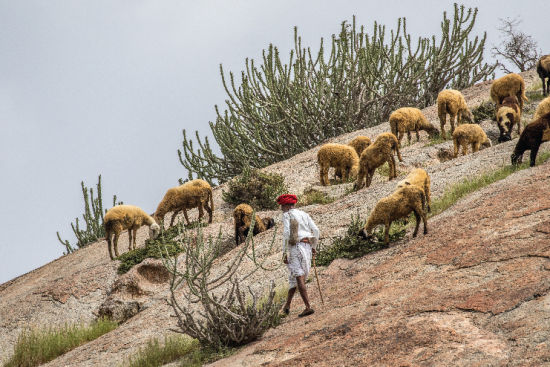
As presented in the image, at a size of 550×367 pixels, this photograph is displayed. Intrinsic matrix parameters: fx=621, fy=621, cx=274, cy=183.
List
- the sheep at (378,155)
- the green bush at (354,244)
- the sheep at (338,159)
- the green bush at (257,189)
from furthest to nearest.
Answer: the green bush at (257,189)
the sheep at (338,159)
the sheep at (378,155)
the green bush at (354,244)

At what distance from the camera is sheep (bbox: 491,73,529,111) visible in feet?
55.3

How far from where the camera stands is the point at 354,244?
10344 millimetres

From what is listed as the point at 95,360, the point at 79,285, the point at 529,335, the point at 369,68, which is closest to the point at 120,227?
the point at 79,285

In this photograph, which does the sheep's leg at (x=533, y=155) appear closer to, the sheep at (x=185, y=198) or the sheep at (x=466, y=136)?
the sheep at (x=466, y=136)

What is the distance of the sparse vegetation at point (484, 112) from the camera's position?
60.0 ft

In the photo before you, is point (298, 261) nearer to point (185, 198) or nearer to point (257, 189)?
point (185, 198)

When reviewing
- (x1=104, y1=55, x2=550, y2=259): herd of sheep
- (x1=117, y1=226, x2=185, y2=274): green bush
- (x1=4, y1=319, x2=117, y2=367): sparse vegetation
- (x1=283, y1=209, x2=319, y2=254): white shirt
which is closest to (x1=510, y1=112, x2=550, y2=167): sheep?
(x1=104, y1=55, x2=550, y2=259): herd of sheep

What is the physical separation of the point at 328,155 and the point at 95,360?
8.16 metres

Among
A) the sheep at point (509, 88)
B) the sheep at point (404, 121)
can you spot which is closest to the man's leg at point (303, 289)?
the sheep at point (404, 121)

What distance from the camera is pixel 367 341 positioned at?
20.6 ft

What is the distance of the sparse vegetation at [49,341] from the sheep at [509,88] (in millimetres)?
11879

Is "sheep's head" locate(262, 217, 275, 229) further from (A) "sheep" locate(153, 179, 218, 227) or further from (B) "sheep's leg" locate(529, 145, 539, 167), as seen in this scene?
(B) "sheep's leg" locate(529, 145, 539, 167)

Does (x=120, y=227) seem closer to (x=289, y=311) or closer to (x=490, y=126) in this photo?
(x=289, y=311)

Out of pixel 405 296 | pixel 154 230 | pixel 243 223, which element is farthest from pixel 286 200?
pixel 154 230
